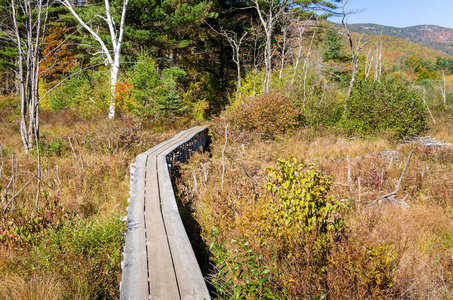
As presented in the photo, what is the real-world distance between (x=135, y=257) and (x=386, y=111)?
11342 millimetres

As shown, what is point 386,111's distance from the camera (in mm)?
10523

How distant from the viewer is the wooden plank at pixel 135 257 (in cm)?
210

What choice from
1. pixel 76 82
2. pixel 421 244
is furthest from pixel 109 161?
pixel 76 82

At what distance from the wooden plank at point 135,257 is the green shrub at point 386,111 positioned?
10139 millimetres

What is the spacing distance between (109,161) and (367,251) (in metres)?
6.32

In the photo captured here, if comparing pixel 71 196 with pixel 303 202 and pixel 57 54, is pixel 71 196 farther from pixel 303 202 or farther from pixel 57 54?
pixel 57 54

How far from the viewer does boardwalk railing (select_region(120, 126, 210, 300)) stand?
6.96 feet

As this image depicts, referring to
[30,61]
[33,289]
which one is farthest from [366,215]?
[30,61]

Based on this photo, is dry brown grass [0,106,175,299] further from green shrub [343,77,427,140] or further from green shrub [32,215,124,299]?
green shrub [343,77,427,140]

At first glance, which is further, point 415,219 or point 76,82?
point 76,82

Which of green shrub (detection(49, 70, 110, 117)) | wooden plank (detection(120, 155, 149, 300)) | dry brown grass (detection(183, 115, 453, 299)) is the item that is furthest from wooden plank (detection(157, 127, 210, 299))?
green shrub (detection(49, 70, 110, 117))

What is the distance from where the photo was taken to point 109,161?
6.76 meters

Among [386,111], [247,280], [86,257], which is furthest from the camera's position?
[386,111]

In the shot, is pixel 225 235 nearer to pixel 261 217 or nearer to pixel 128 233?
pixel 261 217
